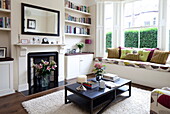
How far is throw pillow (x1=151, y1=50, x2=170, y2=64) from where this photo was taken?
329 centimetres

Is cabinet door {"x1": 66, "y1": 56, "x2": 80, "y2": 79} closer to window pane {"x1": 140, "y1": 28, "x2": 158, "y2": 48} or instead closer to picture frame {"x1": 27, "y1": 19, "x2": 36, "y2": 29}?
picture frame {"x1": 27, "y1": 19, "x2": 36, "y2": 29}

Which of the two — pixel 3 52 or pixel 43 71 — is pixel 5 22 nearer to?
pixel 3 52

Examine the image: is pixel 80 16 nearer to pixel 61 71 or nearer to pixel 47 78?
pixel 61 71

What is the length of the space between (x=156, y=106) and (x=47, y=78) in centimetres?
265

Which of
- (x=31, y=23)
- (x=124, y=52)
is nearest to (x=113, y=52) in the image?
(x=124, y=52)

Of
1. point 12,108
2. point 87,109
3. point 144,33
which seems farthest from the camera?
point 144,33

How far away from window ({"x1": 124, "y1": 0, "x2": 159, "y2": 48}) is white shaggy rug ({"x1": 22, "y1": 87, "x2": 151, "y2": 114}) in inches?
85.8

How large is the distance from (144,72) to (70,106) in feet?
7.58

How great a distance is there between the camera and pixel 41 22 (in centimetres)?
343

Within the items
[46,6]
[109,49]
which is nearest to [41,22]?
[46,6]

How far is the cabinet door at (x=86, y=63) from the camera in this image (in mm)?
4339

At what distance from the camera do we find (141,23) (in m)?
4.20

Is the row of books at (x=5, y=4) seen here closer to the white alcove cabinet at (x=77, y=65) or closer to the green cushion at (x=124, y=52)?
the white alcove cabinet at (x=77, y=65)

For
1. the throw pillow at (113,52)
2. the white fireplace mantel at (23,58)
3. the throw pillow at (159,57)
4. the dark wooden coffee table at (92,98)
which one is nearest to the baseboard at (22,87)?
the white fireplace mantel at (23,58)
